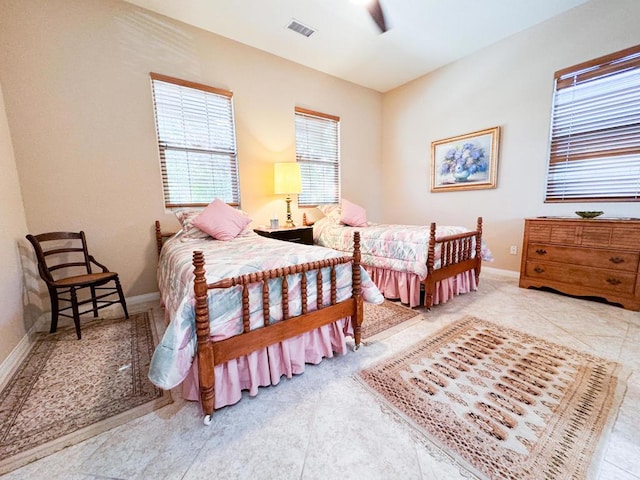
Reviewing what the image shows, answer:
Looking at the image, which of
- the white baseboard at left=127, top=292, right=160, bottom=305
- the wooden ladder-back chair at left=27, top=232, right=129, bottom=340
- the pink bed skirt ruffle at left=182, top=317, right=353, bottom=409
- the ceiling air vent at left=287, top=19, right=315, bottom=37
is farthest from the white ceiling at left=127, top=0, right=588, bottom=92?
the pink bed skirt ruffle at left=182, top=317, right=353, bottom=409

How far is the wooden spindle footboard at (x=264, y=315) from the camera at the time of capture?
1.28 meters


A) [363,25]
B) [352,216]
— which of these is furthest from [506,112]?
[352,216]

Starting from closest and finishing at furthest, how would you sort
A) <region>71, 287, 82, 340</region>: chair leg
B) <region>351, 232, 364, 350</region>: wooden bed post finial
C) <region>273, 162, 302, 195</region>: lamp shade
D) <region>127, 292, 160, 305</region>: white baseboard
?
<region>351, 232, 364, 350</region>: wooden bed post finial < <region>71, 287, 82, 340</region>: chair leg < <region>127, 292, 160, 305</region>: white baseboard < <region>273, 162, 302, 195</region>: lamp shade

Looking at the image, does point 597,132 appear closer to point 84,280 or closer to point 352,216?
point 352,216

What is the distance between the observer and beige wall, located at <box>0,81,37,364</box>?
74.1 inches

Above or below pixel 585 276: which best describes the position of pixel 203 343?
above

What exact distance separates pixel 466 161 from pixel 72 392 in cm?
478

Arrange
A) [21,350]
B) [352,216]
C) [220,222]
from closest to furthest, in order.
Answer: [21,350] → [220,222] → [352,216]

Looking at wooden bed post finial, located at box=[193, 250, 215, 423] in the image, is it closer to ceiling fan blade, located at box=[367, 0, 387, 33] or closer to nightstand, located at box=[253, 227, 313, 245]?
nightstand, located at box=[253, 227, 313, 245]

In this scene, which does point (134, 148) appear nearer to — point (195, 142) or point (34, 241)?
point (195, 142)

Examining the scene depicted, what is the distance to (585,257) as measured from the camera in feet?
8.91

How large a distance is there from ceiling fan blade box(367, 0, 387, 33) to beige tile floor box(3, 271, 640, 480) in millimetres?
3424

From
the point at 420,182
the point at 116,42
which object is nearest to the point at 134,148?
the point at 116,42

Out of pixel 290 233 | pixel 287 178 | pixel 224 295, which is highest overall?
pixel 287 178
